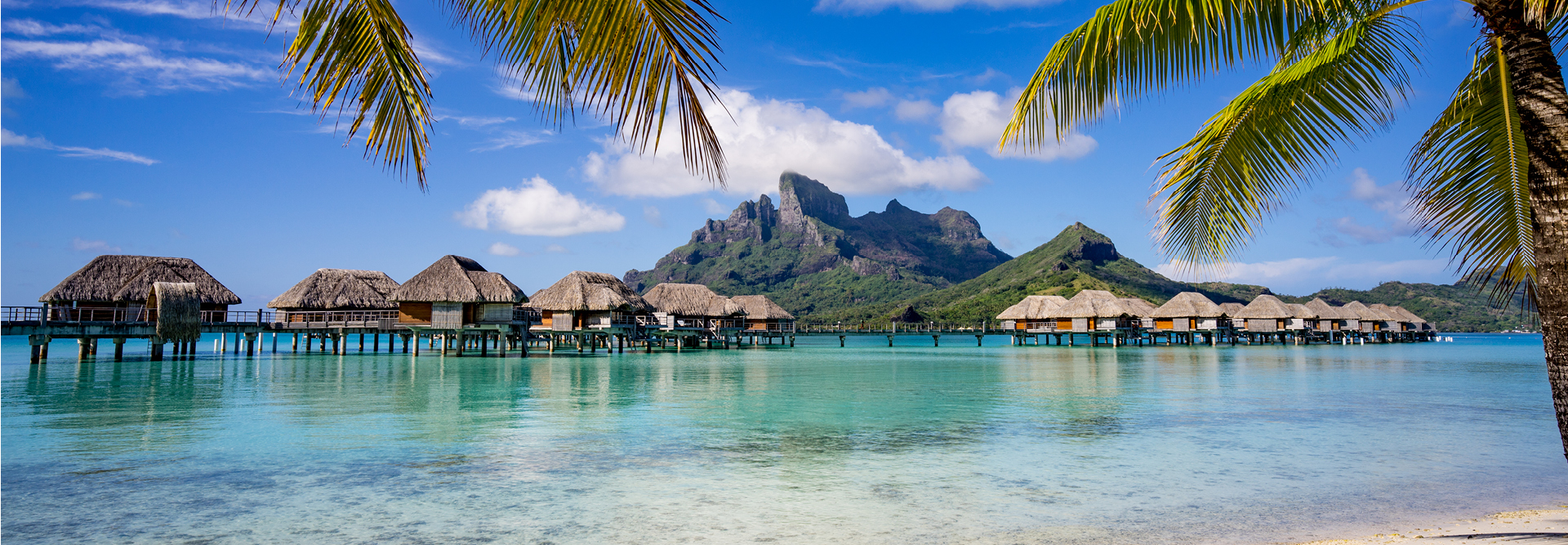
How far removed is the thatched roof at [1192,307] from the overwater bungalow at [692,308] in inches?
1191

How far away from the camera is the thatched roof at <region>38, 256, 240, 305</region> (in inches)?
1115

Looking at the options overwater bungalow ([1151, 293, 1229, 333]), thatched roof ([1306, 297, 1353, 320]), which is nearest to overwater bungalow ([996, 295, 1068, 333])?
overwater bungalow ([1151, 293, 1229, 333])

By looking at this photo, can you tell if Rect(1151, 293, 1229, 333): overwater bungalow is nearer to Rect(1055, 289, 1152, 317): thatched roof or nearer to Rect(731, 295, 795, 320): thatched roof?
Rect(1055, 289, 1152, 317): thatched roof

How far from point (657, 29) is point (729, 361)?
31461 millimetres

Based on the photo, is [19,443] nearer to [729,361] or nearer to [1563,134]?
[1563,134]

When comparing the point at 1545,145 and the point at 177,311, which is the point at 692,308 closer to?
the point at 177,311

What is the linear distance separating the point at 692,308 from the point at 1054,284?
51.1 m

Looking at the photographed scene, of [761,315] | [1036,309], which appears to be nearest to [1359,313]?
[1036,309]

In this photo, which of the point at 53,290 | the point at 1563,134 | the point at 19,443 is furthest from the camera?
the point at 53,290

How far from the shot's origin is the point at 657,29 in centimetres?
213

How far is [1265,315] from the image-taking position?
58.5 m

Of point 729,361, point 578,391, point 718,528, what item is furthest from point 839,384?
point 718,528

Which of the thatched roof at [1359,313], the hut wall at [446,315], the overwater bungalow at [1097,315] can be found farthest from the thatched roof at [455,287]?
the thatched roof at [1359,313]

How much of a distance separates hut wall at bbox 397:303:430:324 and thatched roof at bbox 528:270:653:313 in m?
6.22
